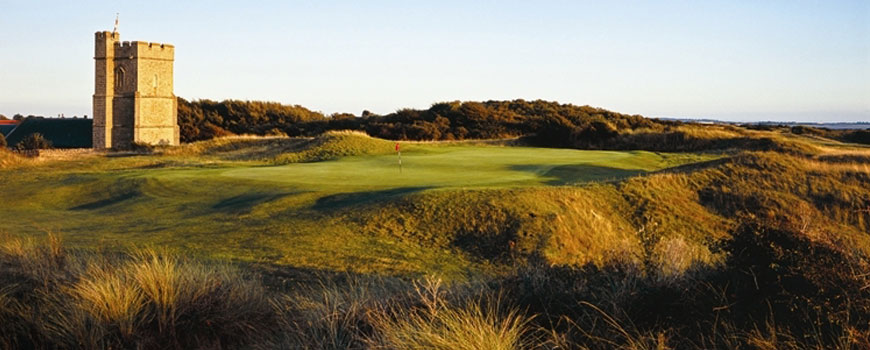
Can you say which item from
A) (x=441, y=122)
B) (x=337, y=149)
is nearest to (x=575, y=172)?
(x=337, y=149)

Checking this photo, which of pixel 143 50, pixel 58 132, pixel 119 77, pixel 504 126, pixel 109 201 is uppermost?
pixel 143 50

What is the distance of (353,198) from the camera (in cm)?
1455

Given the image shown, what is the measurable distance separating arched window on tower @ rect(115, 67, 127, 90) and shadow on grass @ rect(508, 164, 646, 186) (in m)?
52.3

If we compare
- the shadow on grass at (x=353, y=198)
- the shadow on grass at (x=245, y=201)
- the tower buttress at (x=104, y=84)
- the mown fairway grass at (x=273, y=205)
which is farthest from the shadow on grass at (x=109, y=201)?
the tower buttress at (x=104, y=84)

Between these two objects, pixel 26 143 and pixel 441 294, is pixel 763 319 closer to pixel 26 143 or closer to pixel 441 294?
pixel 441 294

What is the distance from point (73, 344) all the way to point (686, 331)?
4667mm

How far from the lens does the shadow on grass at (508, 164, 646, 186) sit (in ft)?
62.6

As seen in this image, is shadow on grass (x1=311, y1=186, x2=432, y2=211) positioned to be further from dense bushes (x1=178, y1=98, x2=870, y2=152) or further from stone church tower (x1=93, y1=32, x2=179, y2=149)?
stone church tower (x1=93, y1=32, x2=179, y2=149)

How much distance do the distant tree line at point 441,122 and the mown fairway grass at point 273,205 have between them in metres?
20.0

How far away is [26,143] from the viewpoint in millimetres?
59656

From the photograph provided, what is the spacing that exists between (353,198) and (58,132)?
219 ft

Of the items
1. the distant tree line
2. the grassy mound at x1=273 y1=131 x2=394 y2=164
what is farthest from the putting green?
the distant tree line

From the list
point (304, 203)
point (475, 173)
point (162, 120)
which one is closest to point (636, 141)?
point (475, 173)

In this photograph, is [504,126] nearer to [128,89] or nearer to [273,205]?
[128,89]
